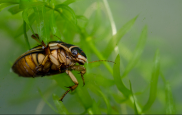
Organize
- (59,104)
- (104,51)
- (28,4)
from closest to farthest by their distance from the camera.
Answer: (28,4) → (59,104) → (104,51)

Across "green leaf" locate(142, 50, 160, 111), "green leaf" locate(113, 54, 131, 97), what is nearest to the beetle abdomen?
"green leaf" locate(113, 54, 131, 97)

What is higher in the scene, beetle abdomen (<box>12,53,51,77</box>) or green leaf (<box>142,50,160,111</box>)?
beetle abdomen (<box>12,53,51,77</box>)

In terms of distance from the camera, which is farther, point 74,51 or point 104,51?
point 104,51

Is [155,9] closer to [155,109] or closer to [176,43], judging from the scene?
[176,43]

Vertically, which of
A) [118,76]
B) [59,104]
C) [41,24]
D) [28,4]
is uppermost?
[28,4]

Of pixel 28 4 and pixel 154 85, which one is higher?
pixel 28 4

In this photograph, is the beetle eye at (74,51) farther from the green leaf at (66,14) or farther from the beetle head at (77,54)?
the green leaf at (66,14)

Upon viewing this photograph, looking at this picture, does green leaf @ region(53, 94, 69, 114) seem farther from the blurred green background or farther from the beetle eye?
the beetle eye

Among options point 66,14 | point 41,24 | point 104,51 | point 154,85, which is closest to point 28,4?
point 41,24

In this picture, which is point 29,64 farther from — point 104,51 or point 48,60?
point 104,51
